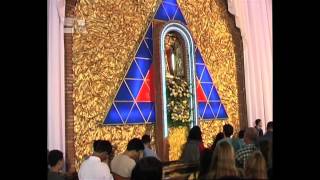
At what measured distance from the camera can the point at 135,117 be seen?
8.39m

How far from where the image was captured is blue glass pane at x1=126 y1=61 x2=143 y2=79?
27.6 ft

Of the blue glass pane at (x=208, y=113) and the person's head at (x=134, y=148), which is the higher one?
the blue glass pane at (x=208, y=113)

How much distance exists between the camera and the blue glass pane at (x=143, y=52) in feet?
28.3

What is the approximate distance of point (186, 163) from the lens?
7.05 m

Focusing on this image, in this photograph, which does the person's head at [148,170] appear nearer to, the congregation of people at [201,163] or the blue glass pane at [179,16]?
the congregation of people at [201,163]

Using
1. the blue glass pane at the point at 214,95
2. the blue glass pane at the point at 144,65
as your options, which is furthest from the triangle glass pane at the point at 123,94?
the blue glass pane at the point at 214,95

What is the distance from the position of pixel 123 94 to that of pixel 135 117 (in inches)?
20.8

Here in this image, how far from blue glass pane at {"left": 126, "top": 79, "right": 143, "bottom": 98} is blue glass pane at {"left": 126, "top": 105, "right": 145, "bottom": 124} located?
27 centimetres

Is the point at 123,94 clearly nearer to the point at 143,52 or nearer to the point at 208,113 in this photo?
the point at 143,52

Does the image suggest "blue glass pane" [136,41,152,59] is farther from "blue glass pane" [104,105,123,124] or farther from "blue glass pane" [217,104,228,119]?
"blue glass pane" [217,104,228,119]

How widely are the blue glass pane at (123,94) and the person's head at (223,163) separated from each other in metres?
4.67

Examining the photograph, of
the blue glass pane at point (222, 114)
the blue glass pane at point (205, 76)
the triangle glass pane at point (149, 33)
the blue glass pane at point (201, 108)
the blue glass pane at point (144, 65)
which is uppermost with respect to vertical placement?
the triangle glass pane at point (149, 33)

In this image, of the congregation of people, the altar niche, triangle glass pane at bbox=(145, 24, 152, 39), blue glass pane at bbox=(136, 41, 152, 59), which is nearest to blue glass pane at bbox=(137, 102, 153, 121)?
the altar niche

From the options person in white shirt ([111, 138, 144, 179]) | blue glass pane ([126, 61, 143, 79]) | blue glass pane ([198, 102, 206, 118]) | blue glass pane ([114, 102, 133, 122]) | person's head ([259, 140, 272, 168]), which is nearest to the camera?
person's head ([259, 140, 272, 168])
